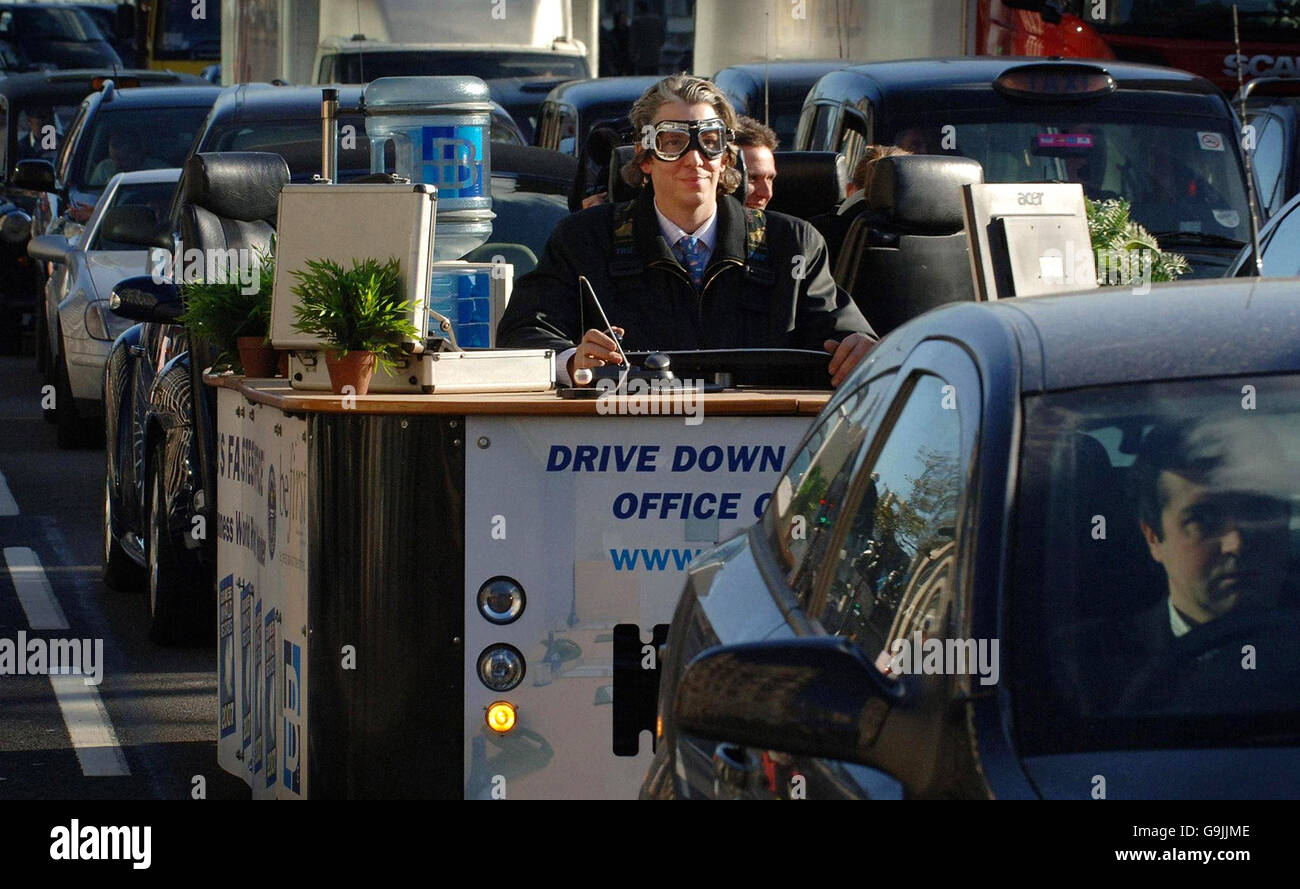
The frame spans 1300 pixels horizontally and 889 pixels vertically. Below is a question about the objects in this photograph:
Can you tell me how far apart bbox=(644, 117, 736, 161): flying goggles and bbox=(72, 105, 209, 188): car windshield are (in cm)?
1116

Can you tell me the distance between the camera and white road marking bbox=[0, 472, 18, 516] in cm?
1298

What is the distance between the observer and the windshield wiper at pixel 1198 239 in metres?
11.0

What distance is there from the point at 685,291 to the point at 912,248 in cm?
136

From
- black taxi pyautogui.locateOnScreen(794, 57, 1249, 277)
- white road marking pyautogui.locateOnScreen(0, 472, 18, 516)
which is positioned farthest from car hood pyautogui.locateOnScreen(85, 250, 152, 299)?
black taxi pyautogui.locateOnScreen(794, 57, 1249, 277)

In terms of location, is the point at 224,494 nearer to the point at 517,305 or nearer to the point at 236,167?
the point at 517,305

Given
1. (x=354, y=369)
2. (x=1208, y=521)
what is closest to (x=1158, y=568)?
(x=1208, y=521)

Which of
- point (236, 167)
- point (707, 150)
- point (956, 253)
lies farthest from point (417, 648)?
point (236, 167)

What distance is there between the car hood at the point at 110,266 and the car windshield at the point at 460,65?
3532 millimetres

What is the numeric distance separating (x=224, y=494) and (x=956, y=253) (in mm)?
2532

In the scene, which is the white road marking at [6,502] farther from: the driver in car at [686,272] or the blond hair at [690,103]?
the driver in car at [686,272]

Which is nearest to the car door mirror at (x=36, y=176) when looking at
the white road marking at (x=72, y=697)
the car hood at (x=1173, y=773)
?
the white road marking at (x=72, y=697)

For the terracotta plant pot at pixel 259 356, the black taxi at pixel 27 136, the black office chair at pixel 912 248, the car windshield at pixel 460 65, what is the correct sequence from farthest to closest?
the black taxi at pixel 27 136, the car windshield at pixel 460 65, the black office chair at pixel 912 248, the terracotta plant pot at pixel 259 356

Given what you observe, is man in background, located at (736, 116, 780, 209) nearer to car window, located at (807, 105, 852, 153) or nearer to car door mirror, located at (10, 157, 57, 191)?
car window, located at (807, 105, 852, 153)
